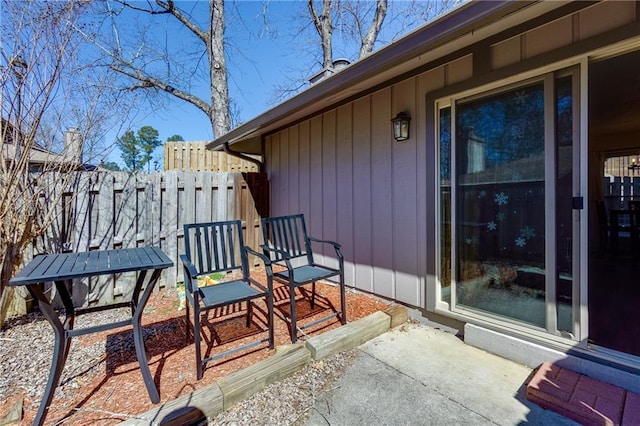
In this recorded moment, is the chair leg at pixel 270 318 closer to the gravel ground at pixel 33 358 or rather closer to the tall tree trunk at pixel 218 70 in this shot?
the gravel ground at pixel 33 358

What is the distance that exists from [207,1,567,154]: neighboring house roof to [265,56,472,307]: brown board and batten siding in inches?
6.9

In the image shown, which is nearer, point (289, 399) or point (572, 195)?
point (289, 399)

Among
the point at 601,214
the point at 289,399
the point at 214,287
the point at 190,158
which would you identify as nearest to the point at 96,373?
the point at 214,287

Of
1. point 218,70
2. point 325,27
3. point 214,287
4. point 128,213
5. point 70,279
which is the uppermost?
point 325,27

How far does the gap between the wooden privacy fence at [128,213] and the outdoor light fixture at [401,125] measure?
2.82m

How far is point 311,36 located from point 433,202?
7.99 meters

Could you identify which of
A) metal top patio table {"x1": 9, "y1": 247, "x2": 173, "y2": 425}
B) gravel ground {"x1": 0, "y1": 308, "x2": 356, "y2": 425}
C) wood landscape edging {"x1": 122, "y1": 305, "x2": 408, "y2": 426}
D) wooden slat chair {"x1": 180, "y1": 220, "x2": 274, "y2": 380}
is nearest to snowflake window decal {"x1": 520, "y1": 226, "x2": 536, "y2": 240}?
wood landscape edging {"x1": 122, "y1": 305, "x2": 408, "y2": 426}

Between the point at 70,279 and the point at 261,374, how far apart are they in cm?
137

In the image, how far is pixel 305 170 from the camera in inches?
178

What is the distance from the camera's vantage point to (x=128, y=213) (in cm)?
379

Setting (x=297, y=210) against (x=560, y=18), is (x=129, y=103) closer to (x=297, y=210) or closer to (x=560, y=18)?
(x=297, y=210)

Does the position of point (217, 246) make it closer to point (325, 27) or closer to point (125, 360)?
point (125, 360)

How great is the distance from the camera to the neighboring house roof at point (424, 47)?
66.6 inches

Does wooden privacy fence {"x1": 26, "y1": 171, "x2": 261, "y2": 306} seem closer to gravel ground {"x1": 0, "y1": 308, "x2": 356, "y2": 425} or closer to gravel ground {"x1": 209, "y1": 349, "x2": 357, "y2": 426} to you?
gravel ground {"x1": 0, "y1": 308, "x2": 356, "y2": 425}
